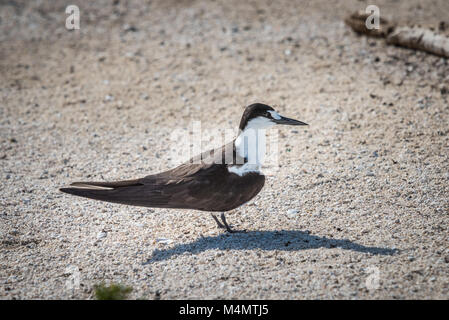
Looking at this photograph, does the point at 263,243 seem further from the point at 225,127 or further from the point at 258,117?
the point at 225,127

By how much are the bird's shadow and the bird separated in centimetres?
23

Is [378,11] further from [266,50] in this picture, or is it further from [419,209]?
[419,209]

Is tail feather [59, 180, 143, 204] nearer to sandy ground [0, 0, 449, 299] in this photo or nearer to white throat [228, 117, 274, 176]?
sandy ground [0, 0, 449, 299]

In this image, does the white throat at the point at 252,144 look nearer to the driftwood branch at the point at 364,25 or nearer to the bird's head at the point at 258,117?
the bird's head at the point at 258,117

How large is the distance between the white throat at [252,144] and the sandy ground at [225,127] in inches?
28.1

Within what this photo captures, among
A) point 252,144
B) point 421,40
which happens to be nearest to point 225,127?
point 252,144

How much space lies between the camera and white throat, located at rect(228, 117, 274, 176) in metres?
5.20

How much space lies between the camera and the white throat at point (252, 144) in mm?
5203

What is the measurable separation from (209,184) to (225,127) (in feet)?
8.55

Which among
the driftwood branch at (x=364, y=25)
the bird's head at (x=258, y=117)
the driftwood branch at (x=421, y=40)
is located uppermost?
the driftwood branch at (x=364, y=25)

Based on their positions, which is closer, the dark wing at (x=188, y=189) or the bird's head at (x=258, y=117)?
the dark wing at (x=188, y=189)

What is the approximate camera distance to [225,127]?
24.7 feet

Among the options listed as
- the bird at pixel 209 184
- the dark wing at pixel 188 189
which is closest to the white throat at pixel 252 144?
the bird at pixel 209 184
